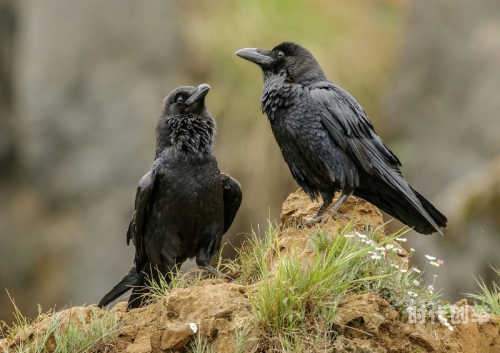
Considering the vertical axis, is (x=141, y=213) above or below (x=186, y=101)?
below

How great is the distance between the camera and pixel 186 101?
6.04m

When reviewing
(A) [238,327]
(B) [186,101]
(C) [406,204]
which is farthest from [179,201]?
(A) [238,327]

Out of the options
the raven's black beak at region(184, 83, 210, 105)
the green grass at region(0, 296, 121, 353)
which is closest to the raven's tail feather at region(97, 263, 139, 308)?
the green grass at region(0, 296, 121, 353)

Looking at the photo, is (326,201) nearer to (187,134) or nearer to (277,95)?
(277,95)

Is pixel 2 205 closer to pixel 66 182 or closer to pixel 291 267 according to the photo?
pixel 66 182

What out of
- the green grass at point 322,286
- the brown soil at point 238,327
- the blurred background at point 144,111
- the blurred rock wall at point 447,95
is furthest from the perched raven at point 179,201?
the blurred background at point 144,111

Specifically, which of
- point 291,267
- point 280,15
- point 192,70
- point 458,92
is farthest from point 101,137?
point 291,267

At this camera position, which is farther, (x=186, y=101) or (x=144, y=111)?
(x=144, y=111)

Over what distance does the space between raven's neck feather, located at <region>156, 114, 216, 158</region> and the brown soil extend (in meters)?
1.27

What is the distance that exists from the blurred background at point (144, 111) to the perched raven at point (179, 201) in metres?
4.80

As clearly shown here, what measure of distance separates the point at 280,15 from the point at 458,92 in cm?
316

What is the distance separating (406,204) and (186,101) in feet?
5.70

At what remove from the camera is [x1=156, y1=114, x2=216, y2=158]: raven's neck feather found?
585 centimetres

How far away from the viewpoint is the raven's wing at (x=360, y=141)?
556cm
